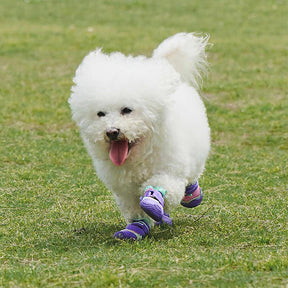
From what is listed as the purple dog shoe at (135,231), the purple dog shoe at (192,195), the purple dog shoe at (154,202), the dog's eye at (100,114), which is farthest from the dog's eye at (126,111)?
the purple dog shoe at (192,195)

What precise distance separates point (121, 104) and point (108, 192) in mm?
2750

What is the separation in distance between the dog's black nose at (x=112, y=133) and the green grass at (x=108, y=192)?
3.00ft

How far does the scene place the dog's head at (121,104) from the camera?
5.29 m

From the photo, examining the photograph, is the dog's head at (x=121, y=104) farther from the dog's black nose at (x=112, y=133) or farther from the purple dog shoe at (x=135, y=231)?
the purple dog shoe at (x=135, y=231)

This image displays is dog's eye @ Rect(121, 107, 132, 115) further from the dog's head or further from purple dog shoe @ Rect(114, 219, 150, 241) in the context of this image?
purple dog shoe @ Rect(114, 219, 150, 241)

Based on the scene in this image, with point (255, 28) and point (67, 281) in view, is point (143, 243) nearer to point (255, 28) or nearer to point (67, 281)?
point (67, 281)

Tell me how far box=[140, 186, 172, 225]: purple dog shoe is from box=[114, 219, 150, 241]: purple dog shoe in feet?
1.32

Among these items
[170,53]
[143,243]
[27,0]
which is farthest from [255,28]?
→ [143,243]

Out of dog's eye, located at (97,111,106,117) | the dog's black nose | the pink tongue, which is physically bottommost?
the pink tongue

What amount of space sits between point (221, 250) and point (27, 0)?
20.1m

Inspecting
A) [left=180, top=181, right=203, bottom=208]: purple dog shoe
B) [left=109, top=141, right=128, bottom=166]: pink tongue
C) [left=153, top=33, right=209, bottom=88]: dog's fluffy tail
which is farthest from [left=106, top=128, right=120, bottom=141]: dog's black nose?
[left=180, top=181, right=203, bottom=208]: purple dog shoe

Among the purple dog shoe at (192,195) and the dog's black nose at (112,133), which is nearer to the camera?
the dog's black nose at (112,133)

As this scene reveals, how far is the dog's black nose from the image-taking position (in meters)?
5.22

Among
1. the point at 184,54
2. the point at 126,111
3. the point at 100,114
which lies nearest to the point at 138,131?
the point at 126,111
